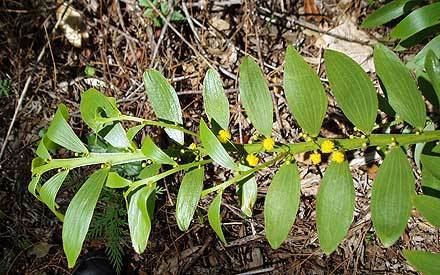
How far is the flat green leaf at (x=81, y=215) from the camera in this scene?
3.75 ft

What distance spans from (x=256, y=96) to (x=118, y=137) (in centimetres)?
30

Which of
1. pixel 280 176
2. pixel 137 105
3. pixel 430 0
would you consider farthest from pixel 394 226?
pixel 137 105

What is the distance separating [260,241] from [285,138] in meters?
0.35

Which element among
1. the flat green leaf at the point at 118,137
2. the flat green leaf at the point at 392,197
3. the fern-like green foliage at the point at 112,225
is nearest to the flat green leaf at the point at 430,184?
the flat green leaf at the point at 392,197

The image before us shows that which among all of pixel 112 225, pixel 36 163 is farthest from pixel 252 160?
pixel 112 225

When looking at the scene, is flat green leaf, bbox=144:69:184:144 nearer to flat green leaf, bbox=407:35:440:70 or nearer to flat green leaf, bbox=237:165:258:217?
flat green leaf, bbox=237:165:258:217

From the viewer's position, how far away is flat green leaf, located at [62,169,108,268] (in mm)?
1143

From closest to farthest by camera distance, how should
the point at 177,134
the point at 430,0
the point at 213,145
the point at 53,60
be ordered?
1. the point at 213,145
2. the point at 177,134
3. the point at 430,0
4. the point at 53,60

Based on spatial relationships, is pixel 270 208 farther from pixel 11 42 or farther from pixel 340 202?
pixel 11 42

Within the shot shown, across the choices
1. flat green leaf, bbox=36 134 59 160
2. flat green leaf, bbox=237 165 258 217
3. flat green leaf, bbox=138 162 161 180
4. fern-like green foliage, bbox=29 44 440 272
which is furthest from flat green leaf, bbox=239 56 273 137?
flat green leaf, bbox=36 134 59 160

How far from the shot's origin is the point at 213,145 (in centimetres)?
106

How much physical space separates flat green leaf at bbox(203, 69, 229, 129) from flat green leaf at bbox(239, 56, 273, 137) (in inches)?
1.8

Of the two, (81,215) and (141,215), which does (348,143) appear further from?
(81,215)

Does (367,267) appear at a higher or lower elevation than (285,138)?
lower
